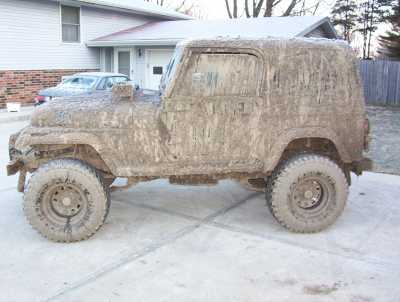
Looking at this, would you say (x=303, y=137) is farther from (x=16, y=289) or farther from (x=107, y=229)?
(x=16, y=289)

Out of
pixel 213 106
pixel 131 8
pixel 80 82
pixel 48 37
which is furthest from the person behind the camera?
pixel 131 8

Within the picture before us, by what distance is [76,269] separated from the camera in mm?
4469

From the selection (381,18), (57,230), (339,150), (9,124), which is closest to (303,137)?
(339,150)

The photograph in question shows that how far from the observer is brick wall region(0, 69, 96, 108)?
16.7 m

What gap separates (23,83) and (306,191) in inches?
569

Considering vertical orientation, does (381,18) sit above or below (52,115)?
above

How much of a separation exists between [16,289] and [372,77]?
1935 centimetres

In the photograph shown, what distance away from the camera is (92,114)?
5109mm

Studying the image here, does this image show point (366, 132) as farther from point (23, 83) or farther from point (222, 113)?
point (23, 83)

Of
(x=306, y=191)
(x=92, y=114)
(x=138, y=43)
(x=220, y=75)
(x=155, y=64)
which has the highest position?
(x=138, y=43)

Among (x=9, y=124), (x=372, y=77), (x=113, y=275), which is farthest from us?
(x=372, y=77)

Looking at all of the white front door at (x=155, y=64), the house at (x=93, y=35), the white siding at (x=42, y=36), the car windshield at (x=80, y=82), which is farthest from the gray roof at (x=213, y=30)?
the car windshield at (x=80, y=82)

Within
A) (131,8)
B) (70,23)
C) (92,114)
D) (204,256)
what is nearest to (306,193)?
(204,256)

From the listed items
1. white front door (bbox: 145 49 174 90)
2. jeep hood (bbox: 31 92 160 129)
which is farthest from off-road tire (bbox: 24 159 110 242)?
white front door (bbox: 145 49 174 90)
